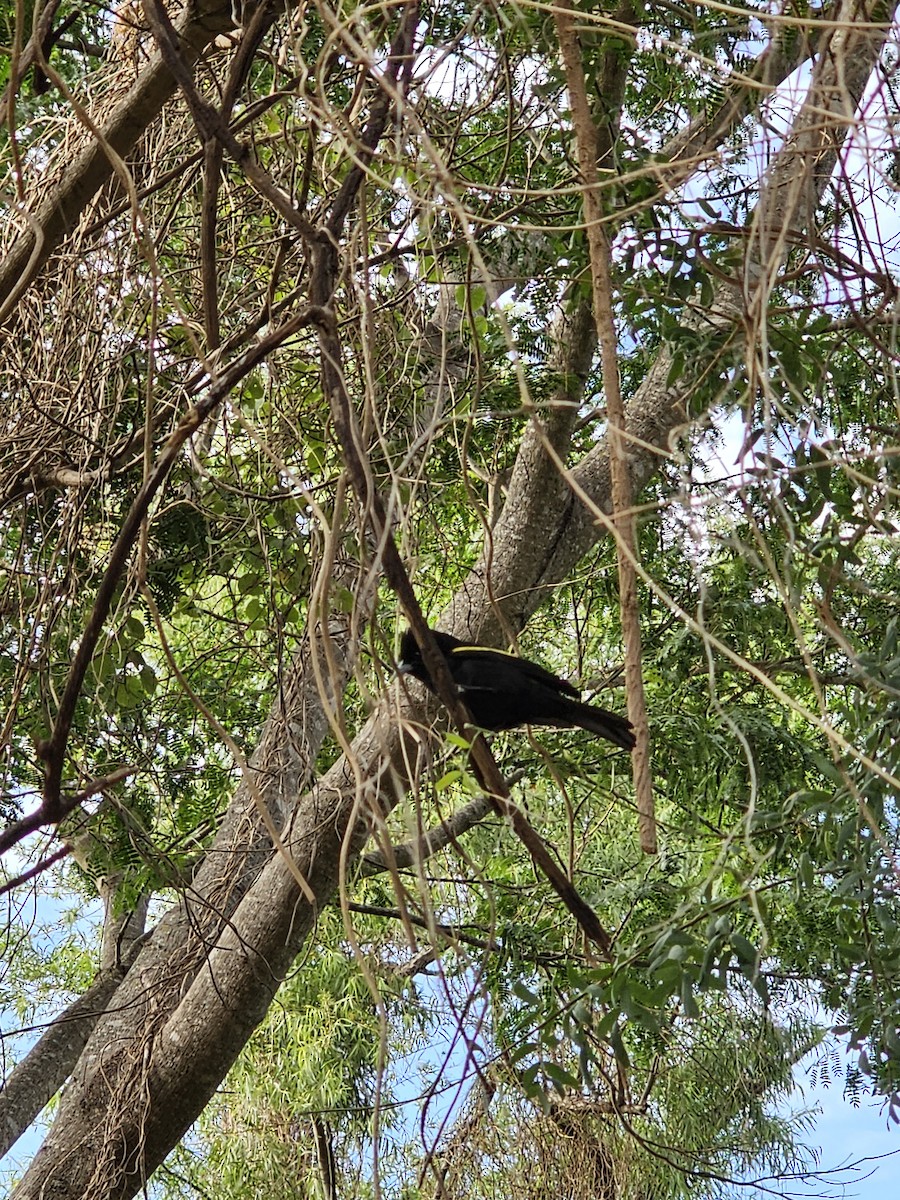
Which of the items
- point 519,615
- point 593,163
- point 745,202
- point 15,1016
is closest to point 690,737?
point 519,615

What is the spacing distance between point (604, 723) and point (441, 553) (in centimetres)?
129

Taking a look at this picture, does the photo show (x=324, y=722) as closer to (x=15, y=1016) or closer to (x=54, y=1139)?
(x=54, y=1139)

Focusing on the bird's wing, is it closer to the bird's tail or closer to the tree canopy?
the bird's tail

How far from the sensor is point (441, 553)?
12.3 feet

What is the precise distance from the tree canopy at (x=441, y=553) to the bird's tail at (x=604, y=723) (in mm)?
137

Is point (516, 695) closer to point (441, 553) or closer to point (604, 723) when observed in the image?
point (604, 723)

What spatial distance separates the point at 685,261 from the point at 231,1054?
7.14 ft

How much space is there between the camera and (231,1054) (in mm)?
3074

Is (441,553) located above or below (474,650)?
above

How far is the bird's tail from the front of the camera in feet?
8.25

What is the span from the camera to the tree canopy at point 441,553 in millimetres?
1362

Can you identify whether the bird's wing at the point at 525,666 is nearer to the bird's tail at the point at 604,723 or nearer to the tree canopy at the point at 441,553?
the bird's tail at the point at 604,723

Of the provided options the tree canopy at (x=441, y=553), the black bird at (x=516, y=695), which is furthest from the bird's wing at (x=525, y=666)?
the tree canopy at (x=441, y=553)

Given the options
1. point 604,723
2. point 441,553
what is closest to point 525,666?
point 604,723
